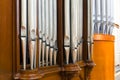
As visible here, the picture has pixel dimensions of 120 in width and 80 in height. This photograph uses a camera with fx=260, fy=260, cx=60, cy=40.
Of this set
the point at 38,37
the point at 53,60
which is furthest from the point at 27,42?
the point at 53,60

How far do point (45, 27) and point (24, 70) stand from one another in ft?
1.71

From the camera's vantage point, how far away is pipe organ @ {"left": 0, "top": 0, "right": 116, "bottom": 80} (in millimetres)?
2105

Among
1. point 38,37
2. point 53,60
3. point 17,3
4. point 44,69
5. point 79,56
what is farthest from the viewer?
point 79,56

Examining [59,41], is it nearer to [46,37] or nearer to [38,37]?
[46,37]

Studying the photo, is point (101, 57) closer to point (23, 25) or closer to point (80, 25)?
point (80, 25)

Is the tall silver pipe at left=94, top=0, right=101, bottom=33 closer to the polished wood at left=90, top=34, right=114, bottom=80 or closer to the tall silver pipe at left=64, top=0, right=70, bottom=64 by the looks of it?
the polished wood at left=90, top=34, right=114, bottom=80

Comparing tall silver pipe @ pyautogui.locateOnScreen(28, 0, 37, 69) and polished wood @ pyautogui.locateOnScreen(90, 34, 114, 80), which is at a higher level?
tall silver pipe @ pyautogui.locateOnScreen(28, 0, 37, 69)

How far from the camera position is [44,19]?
2.45m

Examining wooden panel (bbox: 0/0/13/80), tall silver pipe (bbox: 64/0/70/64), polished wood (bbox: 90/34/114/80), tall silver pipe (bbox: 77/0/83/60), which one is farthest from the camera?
polished wood (bbox: 90/34/114/80)

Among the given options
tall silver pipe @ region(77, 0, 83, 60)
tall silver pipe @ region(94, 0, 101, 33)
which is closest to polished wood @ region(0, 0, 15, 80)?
tall silver pipe @ region(77, 0, 83, 60)

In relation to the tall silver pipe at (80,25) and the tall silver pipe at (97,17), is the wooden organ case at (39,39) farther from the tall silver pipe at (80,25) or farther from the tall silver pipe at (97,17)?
the tall silver pipe at (97,17)

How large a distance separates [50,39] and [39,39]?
0.25 meters

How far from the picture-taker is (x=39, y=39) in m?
2.30

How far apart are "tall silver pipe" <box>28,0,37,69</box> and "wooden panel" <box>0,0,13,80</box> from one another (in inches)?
6.1
